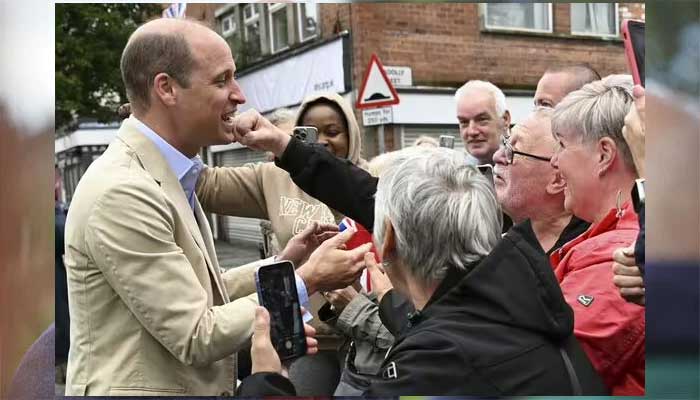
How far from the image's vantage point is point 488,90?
2.58m

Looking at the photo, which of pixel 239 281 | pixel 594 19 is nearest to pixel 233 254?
pixel 239 281

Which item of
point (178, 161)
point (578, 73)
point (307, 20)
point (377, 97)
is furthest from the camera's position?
point (377, 97)

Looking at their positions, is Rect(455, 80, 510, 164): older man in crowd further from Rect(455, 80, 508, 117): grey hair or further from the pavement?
the pavement

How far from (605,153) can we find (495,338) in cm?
72

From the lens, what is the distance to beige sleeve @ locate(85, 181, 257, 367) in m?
1.69

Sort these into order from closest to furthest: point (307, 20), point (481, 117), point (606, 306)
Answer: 1. point (606, 306)
2. point (307, 20)
3. point (481, 117)

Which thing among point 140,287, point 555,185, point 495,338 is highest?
point 555,185

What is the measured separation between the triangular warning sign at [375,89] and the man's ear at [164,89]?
74 centimetres

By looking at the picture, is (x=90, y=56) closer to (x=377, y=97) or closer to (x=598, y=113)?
(x=377, y=97)

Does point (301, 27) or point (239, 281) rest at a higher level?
point (301, 27)

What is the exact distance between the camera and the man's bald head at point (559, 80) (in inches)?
90.6

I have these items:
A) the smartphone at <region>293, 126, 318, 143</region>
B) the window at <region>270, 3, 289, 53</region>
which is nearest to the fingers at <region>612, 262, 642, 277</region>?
the smartphone at <region>293, 126, 318, 143</region>

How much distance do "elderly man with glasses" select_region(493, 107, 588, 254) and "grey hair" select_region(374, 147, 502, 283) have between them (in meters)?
0.62

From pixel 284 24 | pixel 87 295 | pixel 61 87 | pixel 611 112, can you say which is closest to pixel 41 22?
pixel 61 87
